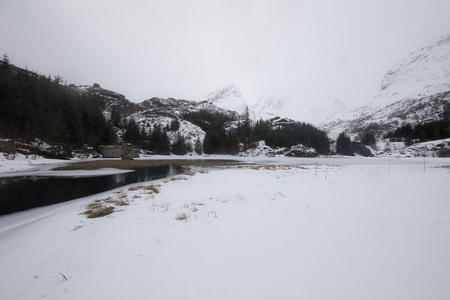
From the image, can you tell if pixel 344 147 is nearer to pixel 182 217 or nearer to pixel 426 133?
pixel 426 133

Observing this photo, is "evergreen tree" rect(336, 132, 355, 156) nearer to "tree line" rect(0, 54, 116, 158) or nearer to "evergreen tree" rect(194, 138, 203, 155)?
"evergreen tree" rect(194, 138, 203, 155)

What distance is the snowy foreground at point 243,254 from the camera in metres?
2.30

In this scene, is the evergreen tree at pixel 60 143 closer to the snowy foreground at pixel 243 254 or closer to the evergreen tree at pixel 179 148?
the snowy foreground at pixel 243 254

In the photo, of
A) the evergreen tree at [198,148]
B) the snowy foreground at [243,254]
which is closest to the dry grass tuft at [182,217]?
the snowy foreground at [243,254]

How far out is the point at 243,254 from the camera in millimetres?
3127

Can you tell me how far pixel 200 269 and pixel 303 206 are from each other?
169 inches

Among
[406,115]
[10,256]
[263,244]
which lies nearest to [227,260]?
[263,244]

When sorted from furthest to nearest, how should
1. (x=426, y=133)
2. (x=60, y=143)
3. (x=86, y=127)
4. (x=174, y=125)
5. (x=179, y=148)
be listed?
(x=174, y=125)
(x=179, y=148)
(x=426, y=133)
(x=86, y=127)
(x=60, y=143)

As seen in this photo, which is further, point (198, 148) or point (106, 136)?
point (198, 148)

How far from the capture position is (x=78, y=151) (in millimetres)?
51188

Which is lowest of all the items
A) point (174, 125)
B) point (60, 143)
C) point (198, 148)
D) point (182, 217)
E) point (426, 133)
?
point (182, 217)

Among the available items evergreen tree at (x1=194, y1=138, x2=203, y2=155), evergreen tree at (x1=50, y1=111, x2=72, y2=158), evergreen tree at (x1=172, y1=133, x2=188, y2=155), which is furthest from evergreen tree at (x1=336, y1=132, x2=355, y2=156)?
evergreen tree at (x1=50, y1=111, x2=72, y2=158)

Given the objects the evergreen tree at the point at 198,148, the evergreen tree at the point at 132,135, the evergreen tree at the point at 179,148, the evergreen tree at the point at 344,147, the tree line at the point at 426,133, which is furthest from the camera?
the evergreen tree at the point at 344,147

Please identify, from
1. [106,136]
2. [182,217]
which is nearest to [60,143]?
[106,136]
